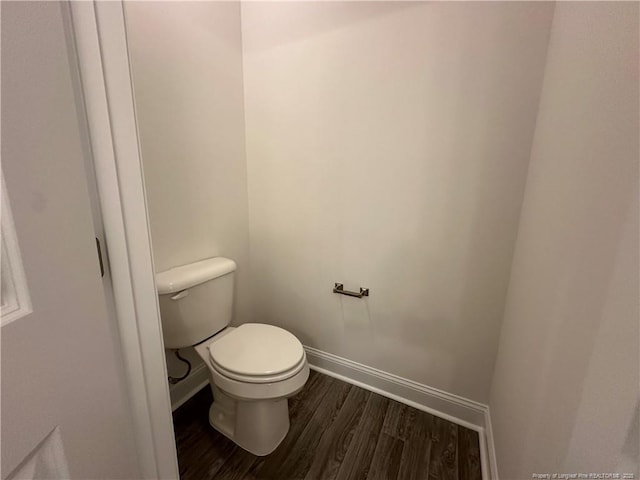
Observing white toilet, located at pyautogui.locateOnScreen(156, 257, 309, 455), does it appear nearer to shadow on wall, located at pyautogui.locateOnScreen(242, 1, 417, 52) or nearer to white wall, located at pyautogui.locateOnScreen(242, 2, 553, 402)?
white wall, located at pyautogui.locateOnScreen(242, 2, 553, 402)

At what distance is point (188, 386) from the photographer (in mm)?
1539

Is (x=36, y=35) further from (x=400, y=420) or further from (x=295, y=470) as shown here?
(x=400, y=420)

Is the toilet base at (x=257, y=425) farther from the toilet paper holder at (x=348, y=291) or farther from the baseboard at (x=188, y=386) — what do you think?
the toilet paper holder at (x=348, y=291)

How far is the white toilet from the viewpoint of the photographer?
1.14 metres

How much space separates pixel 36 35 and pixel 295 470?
150cm

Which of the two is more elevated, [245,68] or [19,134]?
[245,68]

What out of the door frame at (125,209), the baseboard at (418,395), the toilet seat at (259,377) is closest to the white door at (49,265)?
the door frame at (125,209)

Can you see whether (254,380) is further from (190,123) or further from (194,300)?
(190,123)

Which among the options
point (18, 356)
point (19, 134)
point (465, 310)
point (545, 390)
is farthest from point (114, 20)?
point (465, 310)

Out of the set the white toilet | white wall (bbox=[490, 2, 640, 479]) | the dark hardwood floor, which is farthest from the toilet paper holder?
white wall (bbox=[490, 2, 640, 479])

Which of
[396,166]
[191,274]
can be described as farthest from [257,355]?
[396,166]

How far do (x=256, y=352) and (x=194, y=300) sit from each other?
0.37 m

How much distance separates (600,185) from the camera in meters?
0.55

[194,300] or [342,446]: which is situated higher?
[194,300]
